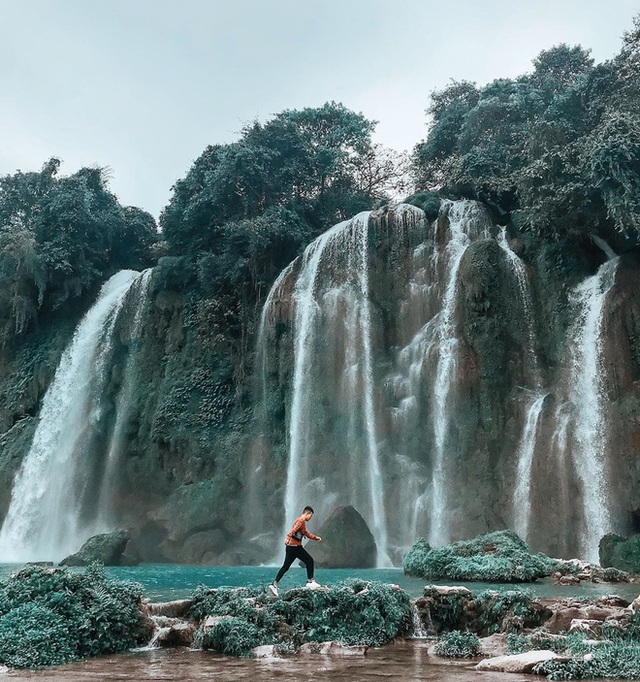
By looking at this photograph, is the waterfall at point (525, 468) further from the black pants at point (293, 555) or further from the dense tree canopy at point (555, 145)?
the black pants at point (293, 555)

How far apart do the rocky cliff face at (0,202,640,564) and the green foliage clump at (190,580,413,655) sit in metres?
14.5

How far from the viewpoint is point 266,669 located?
7.36 m

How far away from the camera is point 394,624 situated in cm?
924

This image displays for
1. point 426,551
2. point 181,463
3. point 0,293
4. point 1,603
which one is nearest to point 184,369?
point 181,463

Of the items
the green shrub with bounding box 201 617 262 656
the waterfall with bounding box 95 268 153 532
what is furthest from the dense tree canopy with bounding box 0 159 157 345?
the green shrub with bounding box 201 617 262 656

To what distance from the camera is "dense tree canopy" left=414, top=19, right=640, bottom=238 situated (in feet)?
80.5

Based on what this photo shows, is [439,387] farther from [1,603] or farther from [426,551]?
[1,603]

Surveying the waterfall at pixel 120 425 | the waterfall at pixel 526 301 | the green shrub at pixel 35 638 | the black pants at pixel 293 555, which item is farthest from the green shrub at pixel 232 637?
the waterfall at pixel 120 425

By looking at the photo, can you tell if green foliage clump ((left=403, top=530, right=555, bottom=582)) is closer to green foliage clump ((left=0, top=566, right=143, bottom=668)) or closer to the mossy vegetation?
the mossy vegetation

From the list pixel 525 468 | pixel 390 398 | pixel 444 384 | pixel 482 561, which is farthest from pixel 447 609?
pixel 390 398

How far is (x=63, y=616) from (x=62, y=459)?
27259 mm

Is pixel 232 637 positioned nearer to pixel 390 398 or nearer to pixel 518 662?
pixel 518 662

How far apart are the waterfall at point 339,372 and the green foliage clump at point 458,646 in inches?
641

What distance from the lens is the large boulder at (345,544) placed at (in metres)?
21.8
